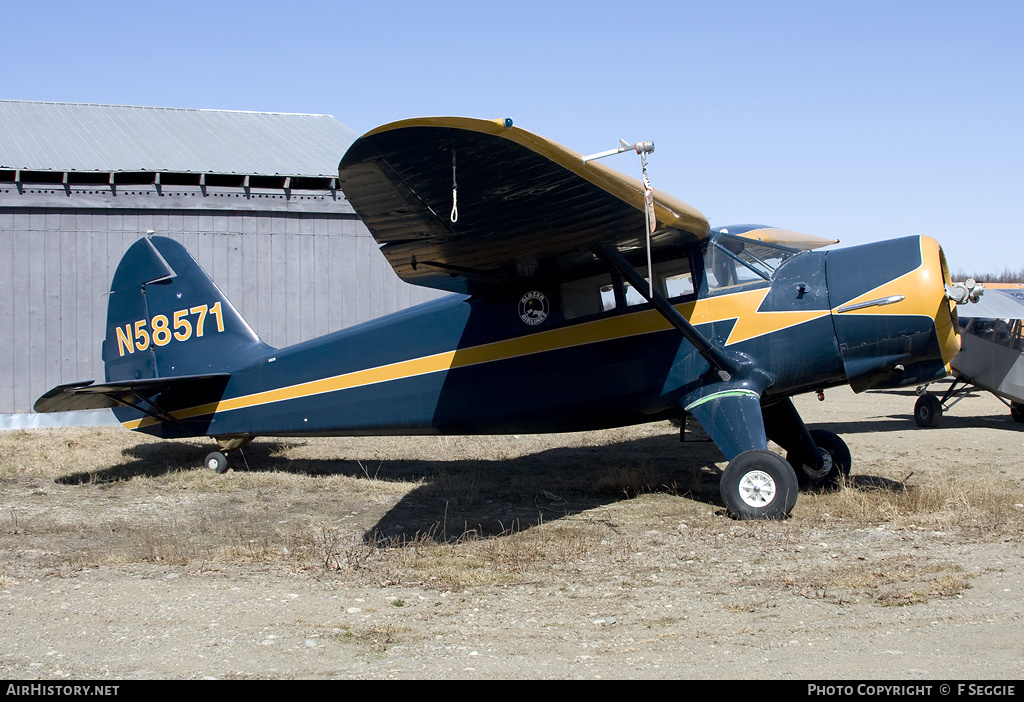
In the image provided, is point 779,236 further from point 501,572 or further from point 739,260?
point 501,572

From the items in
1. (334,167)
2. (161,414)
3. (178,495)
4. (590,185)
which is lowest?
(178,495)

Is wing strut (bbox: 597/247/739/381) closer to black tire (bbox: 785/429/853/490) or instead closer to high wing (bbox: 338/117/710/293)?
high wing (bbox: 338/117/710/293)

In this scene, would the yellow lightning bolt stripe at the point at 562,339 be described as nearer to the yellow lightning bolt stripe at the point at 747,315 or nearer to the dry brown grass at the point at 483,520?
the yellow lightning bolt stripe at the point at 747,315

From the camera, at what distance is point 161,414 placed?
34.4 feet

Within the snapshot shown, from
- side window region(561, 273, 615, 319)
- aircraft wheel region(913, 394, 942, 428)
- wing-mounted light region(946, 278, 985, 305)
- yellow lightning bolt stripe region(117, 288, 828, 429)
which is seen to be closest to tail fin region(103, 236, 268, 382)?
yellow lightning bolt stripe region(117, 288, 828, 429)

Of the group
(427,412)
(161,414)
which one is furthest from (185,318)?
(427,412)

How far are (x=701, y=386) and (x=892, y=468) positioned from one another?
12.0 feet

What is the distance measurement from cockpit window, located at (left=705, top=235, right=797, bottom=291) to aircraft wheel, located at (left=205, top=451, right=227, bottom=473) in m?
6.37

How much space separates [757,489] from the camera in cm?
698

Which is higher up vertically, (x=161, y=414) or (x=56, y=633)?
(x=161, y=414)

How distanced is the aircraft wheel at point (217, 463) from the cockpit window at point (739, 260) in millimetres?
6365

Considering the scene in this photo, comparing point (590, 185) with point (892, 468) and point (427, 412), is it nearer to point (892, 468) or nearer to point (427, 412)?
point (427, 412)

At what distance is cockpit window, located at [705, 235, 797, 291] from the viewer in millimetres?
7656

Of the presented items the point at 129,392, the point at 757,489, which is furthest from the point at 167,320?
the point at 757,489
